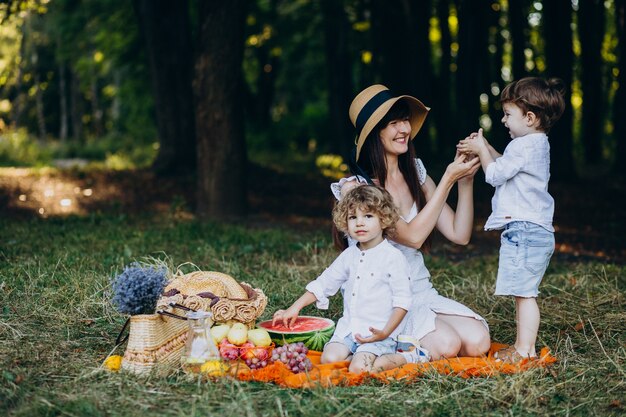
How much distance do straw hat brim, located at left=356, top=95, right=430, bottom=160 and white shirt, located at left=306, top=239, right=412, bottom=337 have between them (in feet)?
2.45

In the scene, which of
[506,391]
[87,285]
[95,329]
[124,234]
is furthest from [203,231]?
[506,391]

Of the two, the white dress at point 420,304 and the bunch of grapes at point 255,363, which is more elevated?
the white dress at point 420,304

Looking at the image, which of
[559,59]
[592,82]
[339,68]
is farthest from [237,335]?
[592,82]

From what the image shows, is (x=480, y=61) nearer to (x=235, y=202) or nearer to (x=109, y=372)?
(x=235, y=202)

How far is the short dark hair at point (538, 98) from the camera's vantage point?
4.93 metres

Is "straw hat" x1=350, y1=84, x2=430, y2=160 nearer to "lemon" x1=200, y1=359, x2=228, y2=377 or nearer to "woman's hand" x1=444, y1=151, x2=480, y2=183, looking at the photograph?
"woman's hand" x1=444, y1=151, x2=480, y2=183

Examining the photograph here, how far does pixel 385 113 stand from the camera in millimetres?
→ 5148

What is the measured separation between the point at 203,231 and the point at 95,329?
4105 millimetres

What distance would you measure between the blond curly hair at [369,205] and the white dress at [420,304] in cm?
37

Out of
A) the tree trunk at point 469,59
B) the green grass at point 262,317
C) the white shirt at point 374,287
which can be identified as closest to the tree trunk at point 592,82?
the tree trunk at point 469,59

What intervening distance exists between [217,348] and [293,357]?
0.45m

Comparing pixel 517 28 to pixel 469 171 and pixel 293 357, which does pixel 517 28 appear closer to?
pixel 469 171

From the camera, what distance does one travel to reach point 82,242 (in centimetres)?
883

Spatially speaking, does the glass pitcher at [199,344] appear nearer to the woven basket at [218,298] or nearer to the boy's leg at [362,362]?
the woven basket at [218,298]
